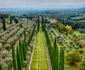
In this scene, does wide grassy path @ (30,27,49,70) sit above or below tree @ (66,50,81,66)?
below

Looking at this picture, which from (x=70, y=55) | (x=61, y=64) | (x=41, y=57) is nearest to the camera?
(x=61, y=64)

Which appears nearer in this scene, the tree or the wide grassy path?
the wide grassy path

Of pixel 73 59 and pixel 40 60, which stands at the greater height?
pixel 73 59

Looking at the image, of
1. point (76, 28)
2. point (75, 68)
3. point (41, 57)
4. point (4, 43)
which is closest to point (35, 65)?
point (41, 57)

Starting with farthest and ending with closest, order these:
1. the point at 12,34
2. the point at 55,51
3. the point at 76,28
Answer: the point at 76,28 < the point at 12,34 < the point at 55,51

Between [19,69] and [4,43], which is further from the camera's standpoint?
[4,43]

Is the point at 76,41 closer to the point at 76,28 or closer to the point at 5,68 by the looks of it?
the point at 5,68

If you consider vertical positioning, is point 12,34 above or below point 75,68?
above

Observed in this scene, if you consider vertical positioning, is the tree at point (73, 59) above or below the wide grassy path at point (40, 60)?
above

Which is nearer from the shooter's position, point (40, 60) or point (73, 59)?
point (73, 59)

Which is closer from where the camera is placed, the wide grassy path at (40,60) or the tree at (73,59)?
the wide grassy path at (40,60)
